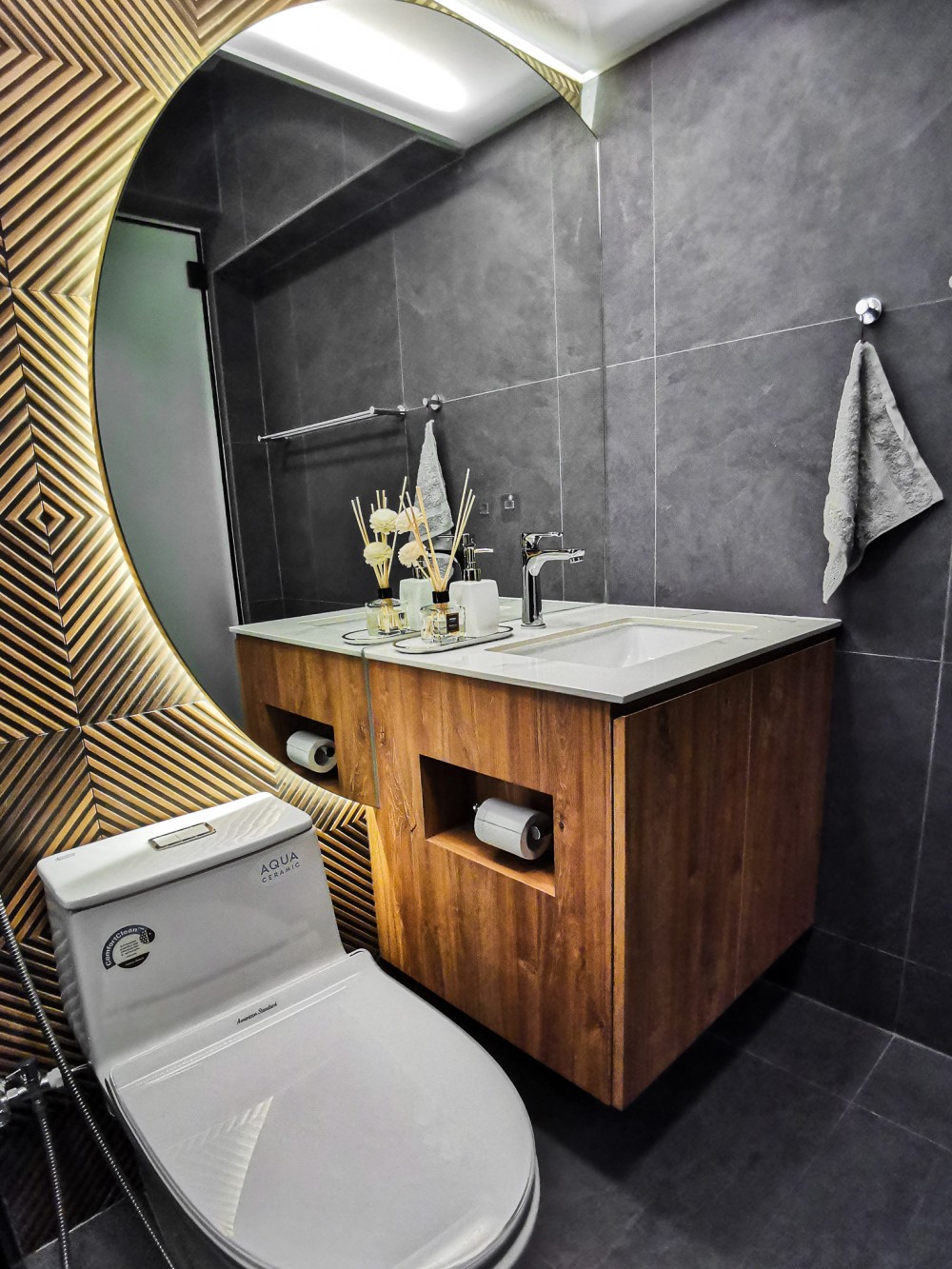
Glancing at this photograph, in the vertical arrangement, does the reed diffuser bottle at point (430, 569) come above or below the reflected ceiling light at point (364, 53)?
below

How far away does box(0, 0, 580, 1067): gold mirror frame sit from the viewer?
1083 millimetres

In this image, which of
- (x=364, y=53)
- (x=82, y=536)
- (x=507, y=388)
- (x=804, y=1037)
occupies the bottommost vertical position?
(x=804, y=1037)

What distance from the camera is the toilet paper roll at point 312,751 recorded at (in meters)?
1.51

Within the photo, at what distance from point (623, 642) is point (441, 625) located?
0.50 meters

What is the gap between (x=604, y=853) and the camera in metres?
1.16

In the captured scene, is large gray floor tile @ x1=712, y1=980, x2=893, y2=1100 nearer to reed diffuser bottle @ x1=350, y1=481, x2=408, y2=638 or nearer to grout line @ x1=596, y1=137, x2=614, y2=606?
grout line @ x1=596, y1=137, x2=614, y2=606

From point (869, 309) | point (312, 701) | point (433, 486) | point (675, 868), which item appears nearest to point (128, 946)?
point (312, 701)

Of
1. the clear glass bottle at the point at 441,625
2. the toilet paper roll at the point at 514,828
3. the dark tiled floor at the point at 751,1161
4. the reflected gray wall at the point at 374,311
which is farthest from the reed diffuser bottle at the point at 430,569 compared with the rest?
the dark tiled floor at the point at 751,1161

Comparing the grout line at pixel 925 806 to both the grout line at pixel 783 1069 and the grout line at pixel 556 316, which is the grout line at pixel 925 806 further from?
the grout line at pixel 556 316

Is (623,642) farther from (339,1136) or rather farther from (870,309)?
(339,1136)

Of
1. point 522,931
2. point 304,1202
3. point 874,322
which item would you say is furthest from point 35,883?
point 874,322

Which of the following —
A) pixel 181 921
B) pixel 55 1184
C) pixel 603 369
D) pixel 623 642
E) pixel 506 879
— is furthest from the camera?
pixel 603 369

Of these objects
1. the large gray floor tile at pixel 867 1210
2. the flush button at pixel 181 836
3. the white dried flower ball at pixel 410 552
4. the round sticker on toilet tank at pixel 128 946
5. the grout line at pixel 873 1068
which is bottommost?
the grout line at pixel 873 1068

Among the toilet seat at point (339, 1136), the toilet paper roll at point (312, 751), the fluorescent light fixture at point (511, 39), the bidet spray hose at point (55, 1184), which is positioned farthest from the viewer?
the fluorescent light fixture at point (511, 39)
